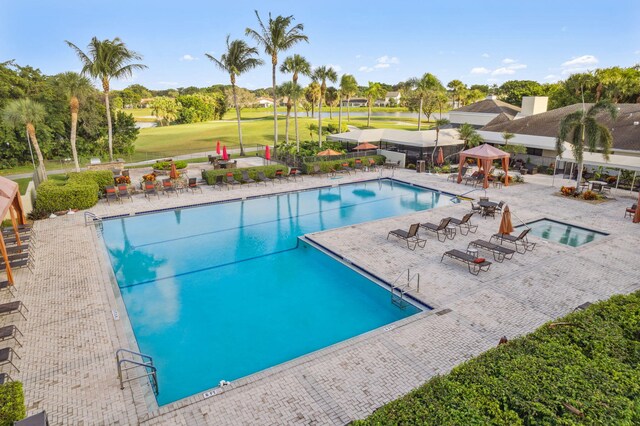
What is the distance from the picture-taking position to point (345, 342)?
29.4ft

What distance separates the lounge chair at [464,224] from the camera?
15703 millimetres

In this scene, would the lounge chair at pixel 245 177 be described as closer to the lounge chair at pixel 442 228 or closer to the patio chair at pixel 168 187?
the patio chair at pixel 168 187

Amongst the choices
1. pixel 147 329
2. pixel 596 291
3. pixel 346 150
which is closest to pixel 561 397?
pixel 596 291

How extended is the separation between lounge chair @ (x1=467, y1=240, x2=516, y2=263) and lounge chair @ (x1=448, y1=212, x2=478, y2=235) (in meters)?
1.93

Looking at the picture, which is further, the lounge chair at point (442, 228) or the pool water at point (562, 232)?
the pool water at point (562, 232)

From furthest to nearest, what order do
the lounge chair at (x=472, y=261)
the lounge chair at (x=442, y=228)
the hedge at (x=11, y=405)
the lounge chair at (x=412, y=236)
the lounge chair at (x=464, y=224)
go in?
the lounge chair at (x=464, y=224) → the lounge chair at (x=442, y=228) → the lounge chair at (x=412, y=236) → the lounge chair at (x=472, y=261) → the hedge at (x=11, y=405)

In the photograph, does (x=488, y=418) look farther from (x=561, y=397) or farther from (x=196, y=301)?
(x=196, y=301)

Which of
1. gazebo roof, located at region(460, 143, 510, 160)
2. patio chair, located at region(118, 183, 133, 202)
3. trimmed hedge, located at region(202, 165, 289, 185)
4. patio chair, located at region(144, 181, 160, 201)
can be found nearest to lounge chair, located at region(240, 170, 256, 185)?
trimmed hedge, located at region(202, 165, 289, 185)

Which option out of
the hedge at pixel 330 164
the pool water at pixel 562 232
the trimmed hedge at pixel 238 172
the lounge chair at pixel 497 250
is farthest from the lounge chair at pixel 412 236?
the hedge at pixel 330 164

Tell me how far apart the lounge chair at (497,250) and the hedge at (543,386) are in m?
5.77

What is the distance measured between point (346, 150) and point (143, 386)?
2836 centimetres

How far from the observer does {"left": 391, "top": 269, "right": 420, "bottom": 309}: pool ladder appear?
1091 centimetres

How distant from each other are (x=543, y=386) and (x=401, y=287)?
19.0 ft

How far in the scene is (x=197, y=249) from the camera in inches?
613
